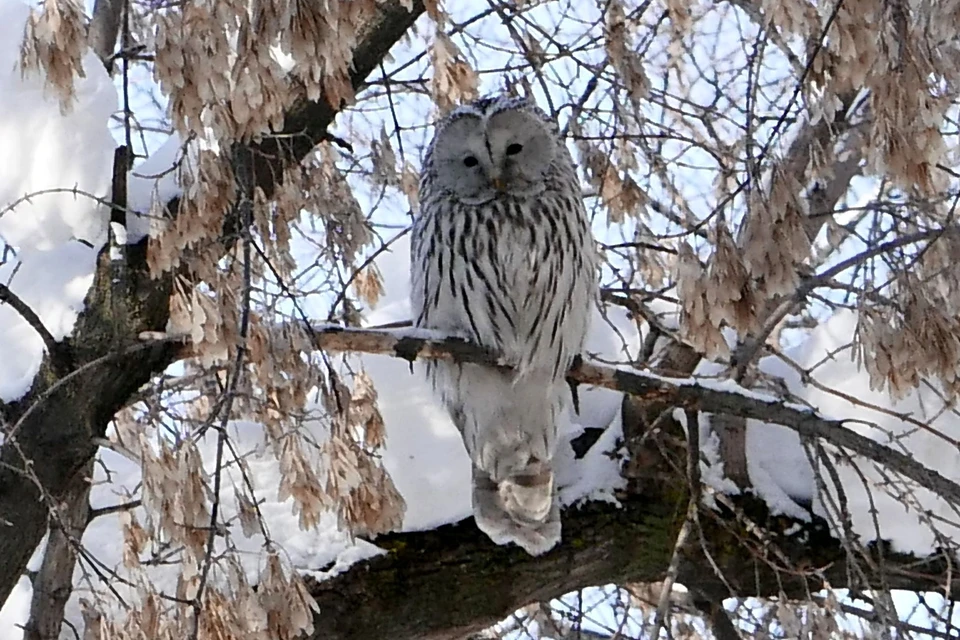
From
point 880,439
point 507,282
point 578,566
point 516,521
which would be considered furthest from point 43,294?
point 880,439

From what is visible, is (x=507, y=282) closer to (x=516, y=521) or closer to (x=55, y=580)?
(x=516, y=521)

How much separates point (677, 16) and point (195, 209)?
1.64 m

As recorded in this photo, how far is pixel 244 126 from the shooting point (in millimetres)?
1944

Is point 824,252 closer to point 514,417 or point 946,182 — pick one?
point 946,182

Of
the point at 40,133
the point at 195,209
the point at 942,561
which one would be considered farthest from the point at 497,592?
the point at 40,133

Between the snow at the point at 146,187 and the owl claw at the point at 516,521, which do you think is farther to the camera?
the owl claw at the point at 516,521

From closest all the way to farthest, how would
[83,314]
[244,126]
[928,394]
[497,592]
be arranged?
[244,126]
[83,314]
[497,592]
[928,394]

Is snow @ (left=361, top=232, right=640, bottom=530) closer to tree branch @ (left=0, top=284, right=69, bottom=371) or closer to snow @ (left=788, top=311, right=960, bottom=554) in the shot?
snow @ (left=788, top=311, right=960, bottom=554)

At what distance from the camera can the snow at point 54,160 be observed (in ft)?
8.68

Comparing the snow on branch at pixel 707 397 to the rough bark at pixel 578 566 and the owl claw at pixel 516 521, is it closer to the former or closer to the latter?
the rough bark at pixel 578 566

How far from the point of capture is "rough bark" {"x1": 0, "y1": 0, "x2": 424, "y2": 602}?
255 cm

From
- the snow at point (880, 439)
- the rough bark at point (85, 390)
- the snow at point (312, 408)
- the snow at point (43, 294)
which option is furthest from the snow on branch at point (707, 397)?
the snow at point (880, 439)

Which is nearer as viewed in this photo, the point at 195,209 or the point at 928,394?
the point at 195,209

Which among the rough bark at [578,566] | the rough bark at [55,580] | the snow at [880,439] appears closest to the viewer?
the rough bark at [55,580]
